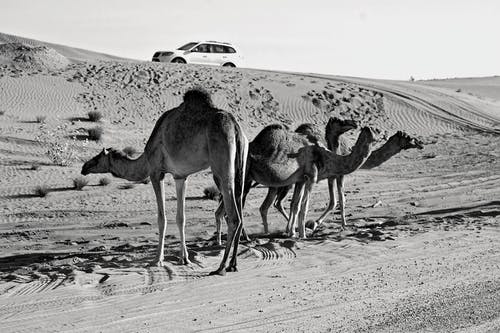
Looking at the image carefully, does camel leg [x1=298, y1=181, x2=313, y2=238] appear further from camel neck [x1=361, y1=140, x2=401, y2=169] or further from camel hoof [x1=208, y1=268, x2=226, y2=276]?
camel hoof [x1=208, y1=268, x2=226, y2=276]

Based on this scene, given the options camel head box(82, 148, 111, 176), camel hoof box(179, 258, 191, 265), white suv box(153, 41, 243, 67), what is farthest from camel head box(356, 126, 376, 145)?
white suv box(153, 41, 243, 67)

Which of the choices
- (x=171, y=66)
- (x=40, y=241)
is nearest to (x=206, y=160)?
(x=40, y=241)

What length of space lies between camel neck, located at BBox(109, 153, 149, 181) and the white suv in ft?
100

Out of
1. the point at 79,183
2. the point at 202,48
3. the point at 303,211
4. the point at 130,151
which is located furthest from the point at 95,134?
the point at 202,48

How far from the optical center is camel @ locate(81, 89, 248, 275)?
36.3 ft

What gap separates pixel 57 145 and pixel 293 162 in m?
11.2

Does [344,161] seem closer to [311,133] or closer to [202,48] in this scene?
[311,133]

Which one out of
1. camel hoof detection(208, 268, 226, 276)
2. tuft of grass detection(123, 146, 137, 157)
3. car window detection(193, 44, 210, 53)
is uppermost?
car window detection(193, 44, 210, 53)

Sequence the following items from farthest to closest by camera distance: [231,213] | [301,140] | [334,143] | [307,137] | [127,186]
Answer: [127,186]
[334,143]
[307,137]
[301,140]
[231,213]

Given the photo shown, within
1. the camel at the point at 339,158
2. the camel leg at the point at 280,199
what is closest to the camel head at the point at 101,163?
the camel at the point at 339,158

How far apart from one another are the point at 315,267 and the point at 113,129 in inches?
737

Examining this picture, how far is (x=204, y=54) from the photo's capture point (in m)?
44.2

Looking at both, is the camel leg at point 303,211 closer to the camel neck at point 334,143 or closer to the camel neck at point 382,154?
the camel neck at point 334,143

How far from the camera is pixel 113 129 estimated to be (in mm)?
29688
